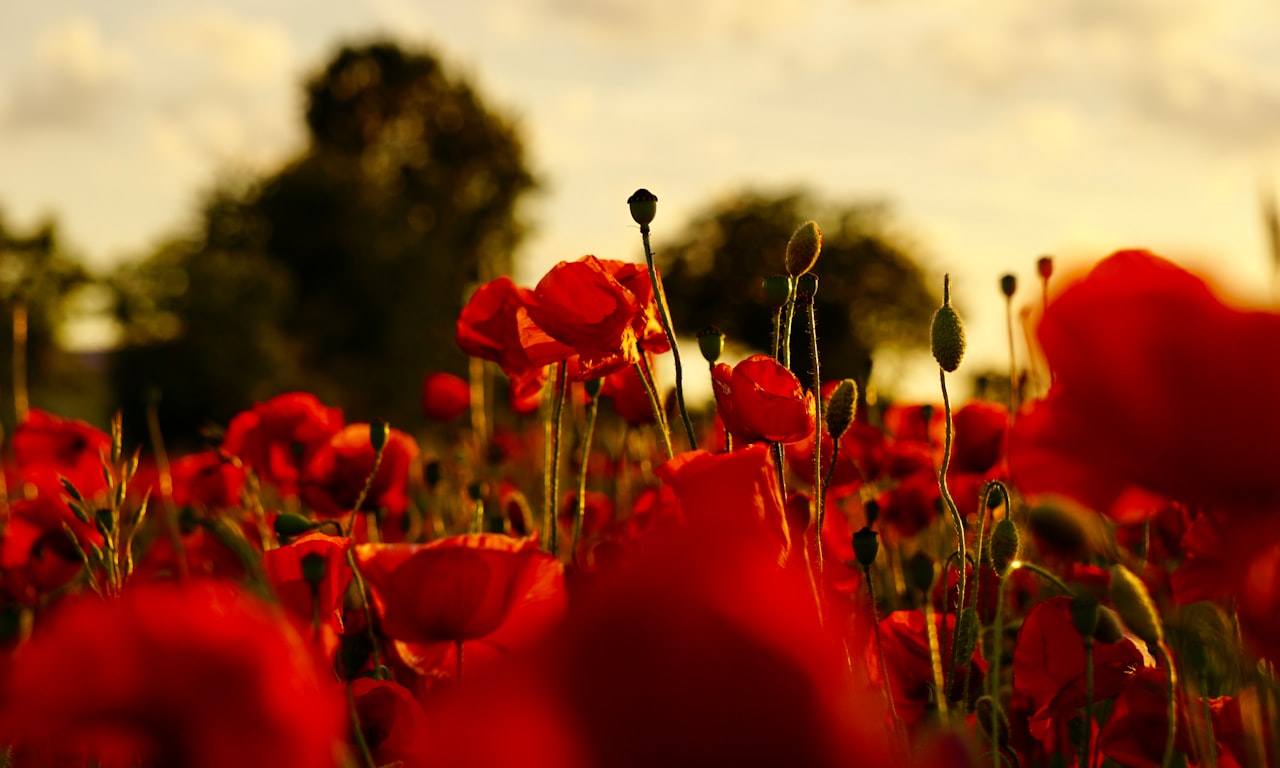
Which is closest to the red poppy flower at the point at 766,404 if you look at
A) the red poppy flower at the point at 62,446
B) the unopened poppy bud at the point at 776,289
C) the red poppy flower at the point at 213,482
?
the unopened poppy bud at the point at 776,289

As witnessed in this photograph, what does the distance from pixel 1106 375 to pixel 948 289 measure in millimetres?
374

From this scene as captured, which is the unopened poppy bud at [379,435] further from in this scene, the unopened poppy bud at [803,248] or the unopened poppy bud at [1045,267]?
the unopened poppy bud at [1045,267]

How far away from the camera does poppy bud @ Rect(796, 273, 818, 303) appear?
1010mm

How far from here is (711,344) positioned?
1098 mm

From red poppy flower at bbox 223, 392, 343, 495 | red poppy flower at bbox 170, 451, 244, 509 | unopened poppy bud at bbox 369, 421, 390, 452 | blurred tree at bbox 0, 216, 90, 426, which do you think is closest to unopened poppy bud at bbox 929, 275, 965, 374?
unopened poppy bud at bbox 369, 421, 390, 452

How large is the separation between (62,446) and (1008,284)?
1522 millimetres

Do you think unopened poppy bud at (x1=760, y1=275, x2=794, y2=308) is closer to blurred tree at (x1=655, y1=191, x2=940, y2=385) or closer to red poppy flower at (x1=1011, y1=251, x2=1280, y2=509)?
red poppy flower at (x1=1011, y1=251, x2=1280, y2=509)

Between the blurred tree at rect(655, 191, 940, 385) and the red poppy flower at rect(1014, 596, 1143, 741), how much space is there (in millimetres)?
26606

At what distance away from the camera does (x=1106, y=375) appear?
56 centimetres

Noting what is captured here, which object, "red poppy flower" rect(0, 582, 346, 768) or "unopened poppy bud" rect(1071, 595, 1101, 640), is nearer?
"red poppy flower" rect(0, 582, 346, 768)

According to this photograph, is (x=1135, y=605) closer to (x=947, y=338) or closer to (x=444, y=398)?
(x=947, y=338)

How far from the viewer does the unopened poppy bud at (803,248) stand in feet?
3.23

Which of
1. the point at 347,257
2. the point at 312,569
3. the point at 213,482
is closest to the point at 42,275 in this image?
the point at 347,257

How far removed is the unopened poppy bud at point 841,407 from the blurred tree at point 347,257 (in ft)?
44.4
